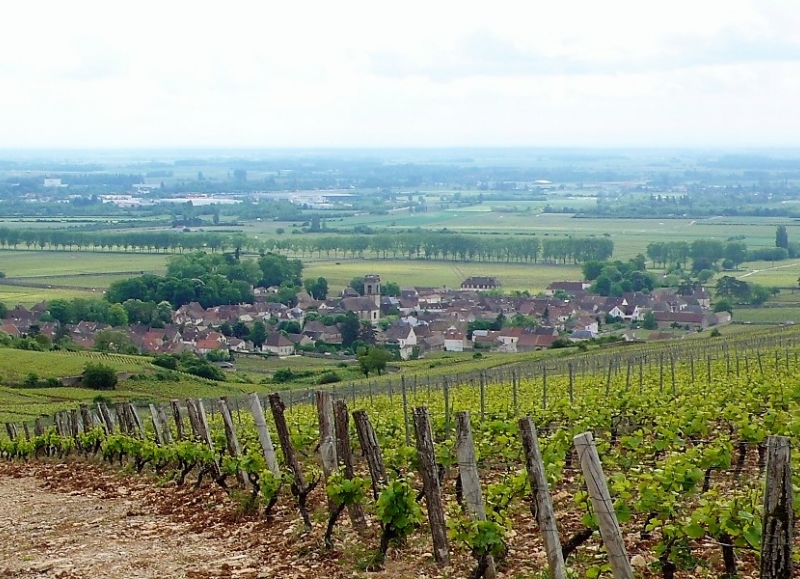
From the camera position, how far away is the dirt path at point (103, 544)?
9906 millimetres

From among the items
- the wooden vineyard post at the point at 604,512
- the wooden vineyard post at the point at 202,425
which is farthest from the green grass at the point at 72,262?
the wooden vineyard post at the point at 604,512

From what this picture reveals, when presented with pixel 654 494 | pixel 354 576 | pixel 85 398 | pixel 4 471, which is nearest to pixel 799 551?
pixel 654 494

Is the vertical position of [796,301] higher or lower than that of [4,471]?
lower

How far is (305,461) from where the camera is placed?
1502 centimetres

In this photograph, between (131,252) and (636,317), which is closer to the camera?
(636,317)

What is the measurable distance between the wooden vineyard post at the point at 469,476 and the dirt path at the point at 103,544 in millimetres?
2091

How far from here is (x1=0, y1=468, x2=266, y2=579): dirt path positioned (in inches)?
390

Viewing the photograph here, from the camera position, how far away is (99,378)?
52312 mm

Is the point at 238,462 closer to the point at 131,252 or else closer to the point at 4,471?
the point at 4,471

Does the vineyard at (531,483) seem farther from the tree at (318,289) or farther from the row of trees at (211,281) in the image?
the tree at (318,289)

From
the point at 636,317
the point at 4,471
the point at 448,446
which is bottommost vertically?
the point at 636,317

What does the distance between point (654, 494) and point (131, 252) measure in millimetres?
142875

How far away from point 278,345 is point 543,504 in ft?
249

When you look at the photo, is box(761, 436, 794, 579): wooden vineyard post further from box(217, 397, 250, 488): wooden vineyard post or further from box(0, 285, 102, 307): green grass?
box(0, 285, 102, 307): green grass
